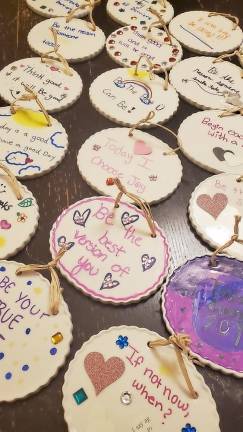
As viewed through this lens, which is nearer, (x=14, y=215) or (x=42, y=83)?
(x=14, y=215)

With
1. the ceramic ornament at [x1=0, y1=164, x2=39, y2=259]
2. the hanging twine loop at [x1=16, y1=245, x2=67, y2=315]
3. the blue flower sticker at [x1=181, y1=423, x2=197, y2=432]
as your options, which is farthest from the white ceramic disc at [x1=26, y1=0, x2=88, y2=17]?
the blue flower sticker at [x1=181, y1=423, x2=197, y2=432]

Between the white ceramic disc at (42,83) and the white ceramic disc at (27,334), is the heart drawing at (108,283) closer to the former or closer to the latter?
the white ceramic disc at (27,334)

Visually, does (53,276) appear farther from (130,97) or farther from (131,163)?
(130,97)

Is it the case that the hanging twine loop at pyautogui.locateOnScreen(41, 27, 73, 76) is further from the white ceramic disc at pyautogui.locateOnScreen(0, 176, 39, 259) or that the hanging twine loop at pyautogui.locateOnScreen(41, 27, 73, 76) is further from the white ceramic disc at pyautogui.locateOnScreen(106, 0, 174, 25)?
the white ceramic disc at pyautogui.locateOnScreen(0, 176, 39, 259)

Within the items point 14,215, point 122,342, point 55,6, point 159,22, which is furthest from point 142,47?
point 122,342

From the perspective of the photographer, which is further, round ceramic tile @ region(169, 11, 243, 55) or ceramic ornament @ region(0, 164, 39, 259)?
round ceramic tile @ region(169, 11, 243, 55)
